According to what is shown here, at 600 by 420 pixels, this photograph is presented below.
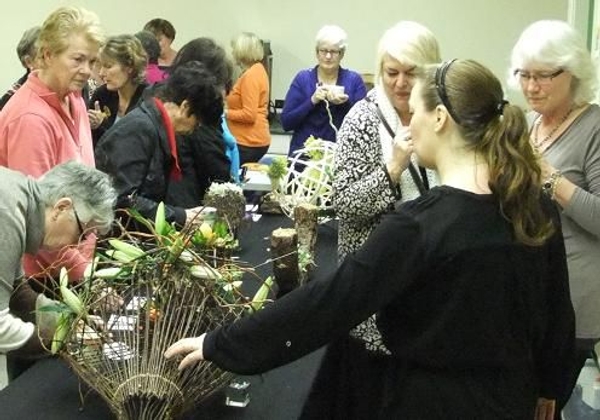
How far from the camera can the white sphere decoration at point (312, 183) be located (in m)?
2.78

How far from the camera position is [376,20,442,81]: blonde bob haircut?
1941 mm

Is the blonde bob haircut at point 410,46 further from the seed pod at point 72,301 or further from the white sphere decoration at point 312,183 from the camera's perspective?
the seed pod at point 72,301

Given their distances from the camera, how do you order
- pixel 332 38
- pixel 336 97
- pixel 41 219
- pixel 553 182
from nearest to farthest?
pixel 41 219 → pixel 553 182 → pixel 336 97 → pixel 332 38

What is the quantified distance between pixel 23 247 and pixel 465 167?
3.02ft

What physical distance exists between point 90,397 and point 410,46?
1.05 meters

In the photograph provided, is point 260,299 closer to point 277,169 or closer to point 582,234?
point 582,234

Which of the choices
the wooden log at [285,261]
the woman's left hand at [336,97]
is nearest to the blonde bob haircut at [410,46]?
the wooden log at [285,261]

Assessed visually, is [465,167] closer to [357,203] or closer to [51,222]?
[357,203]

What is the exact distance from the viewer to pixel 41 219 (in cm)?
170

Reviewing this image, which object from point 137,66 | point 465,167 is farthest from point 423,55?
point 137,66

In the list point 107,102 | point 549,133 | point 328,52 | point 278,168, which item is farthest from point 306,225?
point 328,52

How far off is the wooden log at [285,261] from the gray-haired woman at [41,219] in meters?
0.55

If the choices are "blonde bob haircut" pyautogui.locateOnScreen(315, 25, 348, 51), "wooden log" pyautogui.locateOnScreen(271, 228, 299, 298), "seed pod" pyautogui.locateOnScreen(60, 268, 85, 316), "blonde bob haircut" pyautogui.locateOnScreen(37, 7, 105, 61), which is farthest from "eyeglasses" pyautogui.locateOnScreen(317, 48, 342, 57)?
"seed pod" pyautogui.locateOnScreen(60, 268, 85, 316)

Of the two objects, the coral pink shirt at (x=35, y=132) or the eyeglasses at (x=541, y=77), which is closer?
the eyeglasses at (x=541, y=77)
